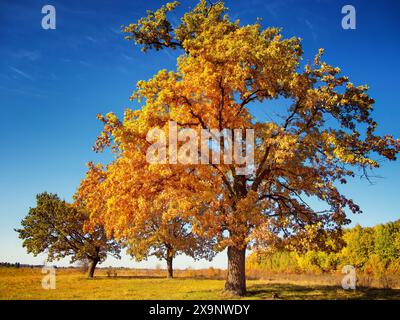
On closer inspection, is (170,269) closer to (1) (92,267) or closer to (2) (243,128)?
(1) (92,267)

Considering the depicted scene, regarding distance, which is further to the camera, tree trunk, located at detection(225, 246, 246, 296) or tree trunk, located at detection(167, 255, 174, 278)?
tree trunk, located at detection(167, 255, 174, 278)

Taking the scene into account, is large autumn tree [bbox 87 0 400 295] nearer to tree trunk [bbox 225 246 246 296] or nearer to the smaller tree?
tree trunk [bbox 225 246 246 296]

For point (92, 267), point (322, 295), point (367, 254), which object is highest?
point (322, 295)

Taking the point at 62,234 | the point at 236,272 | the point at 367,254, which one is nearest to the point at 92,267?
the point at 62,234

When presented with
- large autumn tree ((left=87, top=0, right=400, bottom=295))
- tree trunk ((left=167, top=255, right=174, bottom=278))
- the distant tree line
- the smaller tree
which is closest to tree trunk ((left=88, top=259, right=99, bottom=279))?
the smaller tree

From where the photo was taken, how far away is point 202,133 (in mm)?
21969

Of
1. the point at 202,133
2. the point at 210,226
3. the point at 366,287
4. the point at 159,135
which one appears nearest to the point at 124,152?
the point at 159,135

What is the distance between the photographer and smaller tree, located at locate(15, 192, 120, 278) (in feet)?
167

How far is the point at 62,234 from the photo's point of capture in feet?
169

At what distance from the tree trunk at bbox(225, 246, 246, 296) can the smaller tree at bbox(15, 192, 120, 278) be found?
3073 cm

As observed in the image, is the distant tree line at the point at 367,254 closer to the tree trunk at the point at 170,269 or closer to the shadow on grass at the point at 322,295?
the tree trunk at the point at 170,269

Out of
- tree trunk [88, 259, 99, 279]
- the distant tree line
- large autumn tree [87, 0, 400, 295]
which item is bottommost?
tree trunk [88, 259, 99, 279]

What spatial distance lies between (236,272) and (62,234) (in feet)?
114
